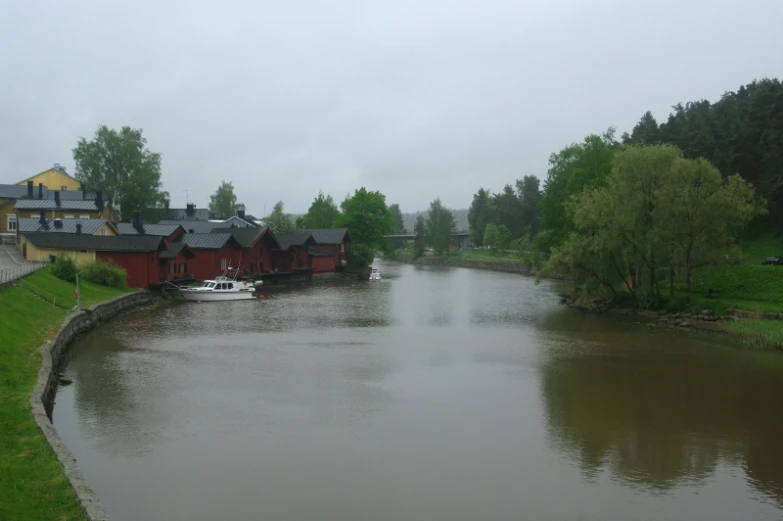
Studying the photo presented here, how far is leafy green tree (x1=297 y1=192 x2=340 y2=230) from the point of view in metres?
90.8

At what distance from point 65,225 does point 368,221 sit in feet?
106

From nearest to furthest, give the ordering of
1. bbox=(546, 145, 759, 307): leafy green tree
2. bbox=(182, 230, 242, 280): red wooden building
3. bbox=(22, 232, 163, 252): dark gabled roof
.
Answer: bbox=(546, 145, 759, 307): leafy green tree
bbox=(22, 232, 163, 252): dark gabled roof
bbox=(182, 230, 242, 280): red wooden building

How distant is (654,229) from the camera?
1373 inches

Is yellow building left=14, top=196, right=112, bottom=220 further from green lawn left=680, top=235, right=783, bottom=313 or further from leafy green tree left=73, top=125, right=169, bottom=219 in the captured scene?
green lawn left=680, top=235, right=783, bottom=313

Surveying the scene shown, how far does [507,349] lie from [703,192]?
1413cm

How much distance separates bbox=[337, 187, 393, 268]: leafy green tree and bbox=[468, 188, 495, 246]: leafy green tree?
49156 millimetres

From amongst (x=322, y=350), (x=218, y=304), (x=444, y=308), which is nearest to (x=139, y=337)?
(x=322, y=350)

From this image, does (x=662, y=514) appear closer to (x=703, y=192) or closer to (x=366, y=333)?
(x=366, y=333)

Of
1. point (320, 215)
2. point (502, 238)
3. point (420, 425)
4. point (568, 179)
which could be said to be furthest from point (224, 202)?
point (420, 425)

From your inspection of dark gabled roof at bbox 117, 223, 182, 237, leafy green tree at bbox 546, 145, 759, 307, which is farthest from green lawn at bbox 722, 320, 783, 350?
dark gabled roof at bbox 117, 223, 182, 237

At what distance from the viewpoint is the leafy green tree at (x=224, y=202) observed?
10088 centimetres

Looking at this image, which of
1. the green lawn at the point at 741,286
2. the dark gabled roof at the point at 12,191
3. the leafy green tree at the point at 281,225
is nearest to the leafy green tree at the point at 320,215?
the leafy green tree at the point at 281,225

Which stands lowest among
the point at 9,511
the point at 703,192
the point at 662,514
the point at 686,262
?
the point at 662,514

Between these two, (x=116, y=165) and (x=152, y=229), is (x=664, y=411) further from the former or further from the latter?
(x=116, y=165)
